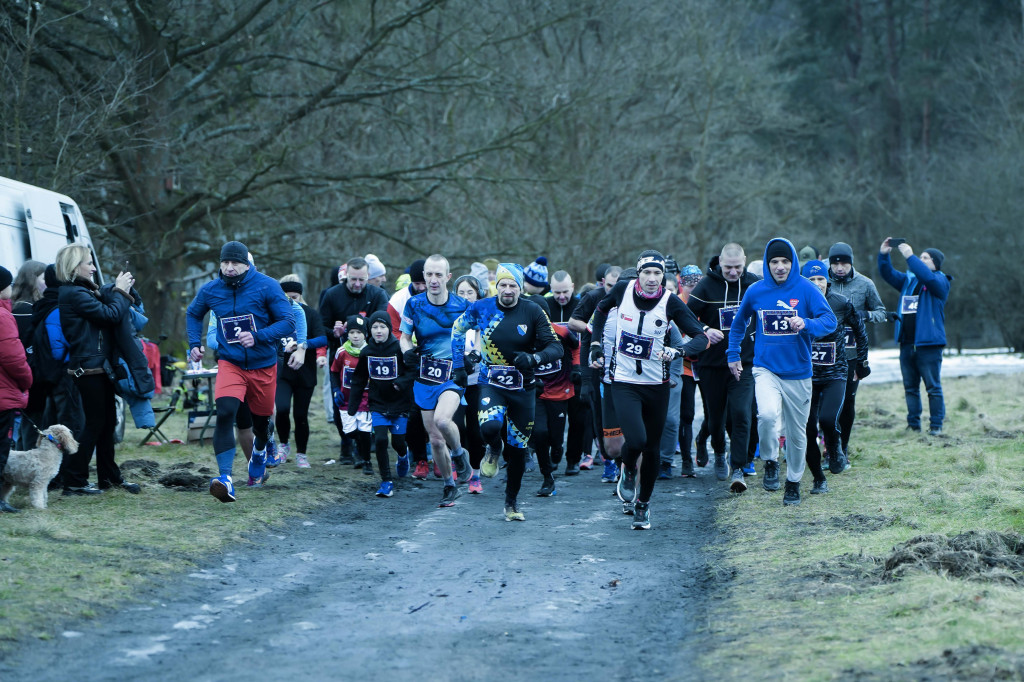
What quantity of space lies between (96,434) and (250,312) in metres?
1.65

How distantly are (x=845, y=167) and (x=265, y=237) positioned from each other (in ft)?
92.7

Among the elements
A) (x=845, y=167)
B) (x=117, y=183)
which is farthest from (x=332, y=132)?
(x=845, y=167)

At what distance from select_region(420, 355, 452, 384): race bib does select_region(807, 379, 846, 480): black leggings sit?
3011mm

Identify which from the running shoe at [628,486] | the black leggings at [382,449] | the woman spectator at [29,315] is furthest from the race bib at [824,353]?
the woman spectator at [29,315]

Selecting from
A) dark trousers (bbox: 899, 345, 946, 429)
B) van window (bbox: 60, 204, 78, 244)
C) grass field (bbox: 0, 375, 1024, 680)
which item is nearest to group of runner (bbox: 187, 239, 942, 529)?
grass field (bbox: 0, 375, 1024, 680)

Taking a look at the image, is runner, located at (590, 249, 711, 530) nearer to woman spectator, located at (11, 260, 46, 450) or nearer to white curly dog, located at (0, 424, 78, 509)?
white curly dog, located at (0, 424, 78, 509)

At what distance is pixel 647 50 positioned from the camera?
108 feet

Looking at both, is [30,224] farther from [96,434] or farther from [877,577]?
[877,577]

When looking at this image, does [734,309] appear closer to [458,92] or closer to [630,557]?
[630,557]

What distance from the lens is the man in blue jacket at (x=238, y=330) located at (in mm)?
9977

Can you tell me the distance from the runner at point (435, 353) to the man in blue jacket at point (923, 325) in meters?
6.17

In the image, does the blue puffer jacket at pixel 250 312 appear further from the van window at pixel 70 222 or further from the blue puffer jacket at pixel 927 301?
the blue puffer jacket at pixel 927 301

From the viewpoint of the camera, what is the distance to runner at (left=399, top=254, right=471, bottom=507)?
10359mm

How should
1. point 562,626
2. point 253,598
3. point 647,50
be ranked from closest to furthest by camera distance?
point 562,626
point 253,598
point 647,50
